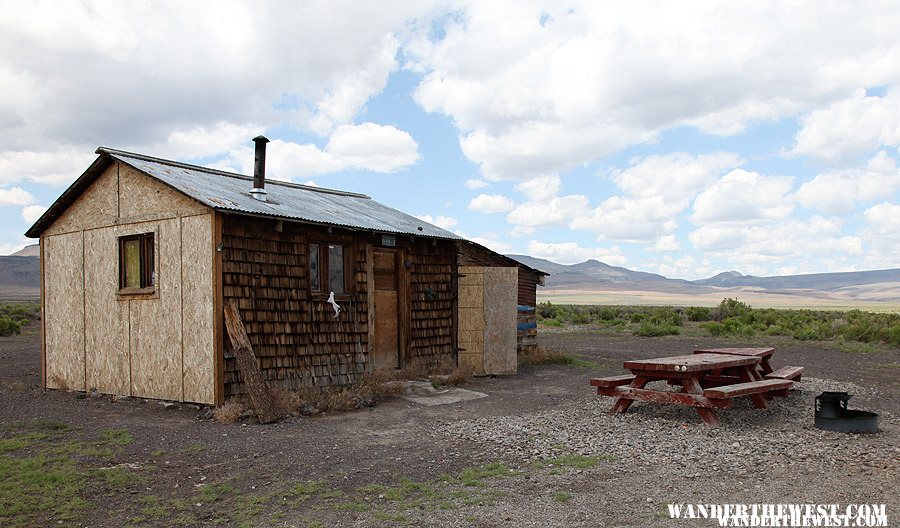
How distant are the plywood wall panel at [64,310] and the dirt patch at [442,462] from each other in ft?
4.11

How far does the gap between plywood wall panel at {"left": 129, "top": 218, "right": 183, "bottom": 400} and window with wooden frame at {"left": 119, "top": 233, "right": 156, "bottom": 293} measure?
0.30 meters

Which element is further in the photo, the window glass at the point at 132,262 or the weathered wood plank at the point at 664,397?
the window glass at the point at 132,262

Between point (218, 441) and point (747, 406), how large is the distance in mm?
6742

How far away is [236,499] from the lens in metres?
5.68

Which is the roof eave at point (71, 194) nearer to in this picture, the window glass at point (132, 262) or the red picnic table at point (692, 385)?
the window glass at point (132, 262)

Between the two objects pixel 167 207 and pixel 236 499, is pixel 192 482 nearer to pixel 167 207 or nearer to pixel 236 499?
pixel 236 499

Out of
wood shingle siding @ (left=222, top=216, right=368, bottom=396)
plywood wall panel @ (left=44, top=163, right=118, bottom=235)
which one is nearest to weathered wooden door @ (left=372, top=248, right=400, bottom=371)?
wood shingle siding @ (left=222, top=216, right=368, bottom=396)

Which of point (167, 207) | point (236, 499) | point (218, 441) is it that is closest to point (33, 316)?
point (167, 207)

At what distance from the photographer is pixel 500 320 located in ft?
46.7

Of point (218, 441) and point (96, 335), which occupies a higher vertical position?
point (96, 335)

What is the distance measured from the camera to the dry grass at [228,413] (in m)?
9.05

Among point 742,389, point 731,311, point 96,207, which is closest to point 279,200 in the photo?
point 96,207

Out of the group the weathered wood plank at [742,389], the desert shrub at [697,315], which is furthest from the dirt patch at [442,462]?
the desert shrub at [697,315]

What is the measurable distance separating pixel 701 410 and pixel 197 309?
6.92 m
